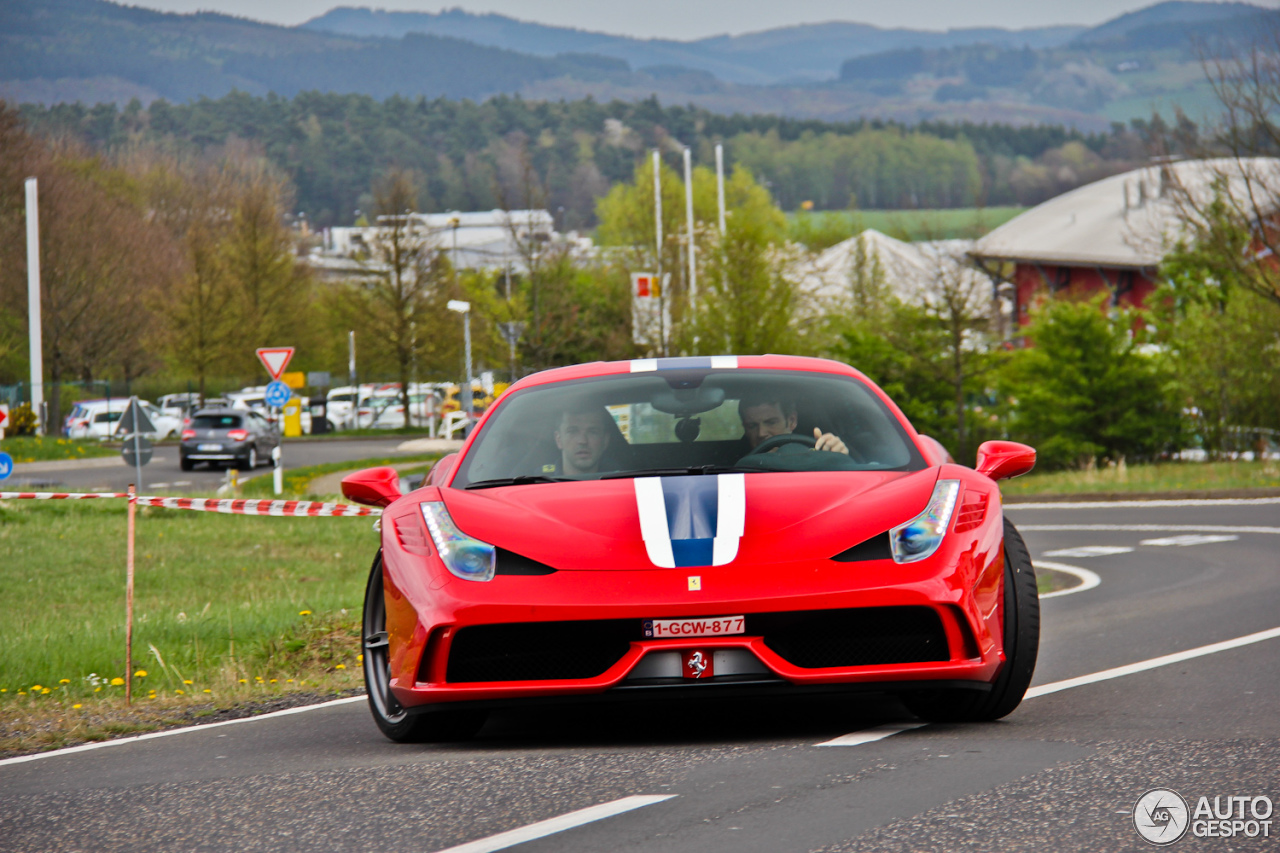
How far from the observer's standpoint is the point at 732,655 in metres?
5.05

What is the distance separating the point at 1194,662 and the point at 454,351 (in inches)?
2430

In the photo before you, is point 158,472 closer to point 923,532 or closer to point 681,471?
point 681,471

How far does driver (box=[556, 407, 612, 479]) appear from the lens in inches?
241

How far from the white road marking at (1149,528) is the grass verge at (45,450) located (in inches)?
1142

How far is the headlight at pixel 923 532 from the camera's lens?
17.0ft

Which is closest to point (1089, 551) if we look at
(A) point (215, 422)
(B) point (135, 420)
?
(B) point (135, 420)

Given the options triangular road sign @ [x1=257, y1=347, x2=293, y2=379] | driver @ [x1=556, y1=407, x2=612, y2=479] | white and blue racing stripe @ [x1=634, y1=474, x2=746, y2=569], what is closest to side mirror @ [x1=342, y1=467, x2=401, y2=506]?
driver @ [x1=556, y1=407, x2=612, y2=479]

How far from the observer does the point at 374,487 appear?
20.2ft

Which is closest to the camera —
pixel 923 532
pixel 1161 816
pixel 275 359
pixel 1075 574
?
pixel 1161 816

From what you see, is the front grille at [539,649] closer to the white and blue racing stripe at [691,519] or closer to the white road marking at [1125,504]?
the white and blue racing stripe at [691,519]

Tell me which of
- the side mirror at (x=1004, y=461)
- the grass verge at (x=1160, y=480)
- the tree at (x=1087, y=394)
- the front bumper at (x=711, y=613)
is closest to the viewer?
the front bumper at (x=711, y=613)

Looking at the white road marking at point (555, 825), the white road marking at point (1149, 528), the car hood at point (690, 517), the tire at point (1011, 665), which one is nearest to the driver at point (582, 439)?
the car hood at point (690, 517)

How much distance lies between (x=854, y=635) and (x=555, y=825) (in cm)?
135

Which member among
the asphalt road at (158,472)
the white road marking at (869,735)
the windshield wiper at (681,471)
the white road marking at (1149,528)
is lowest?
the asphalt road at (158,472)
